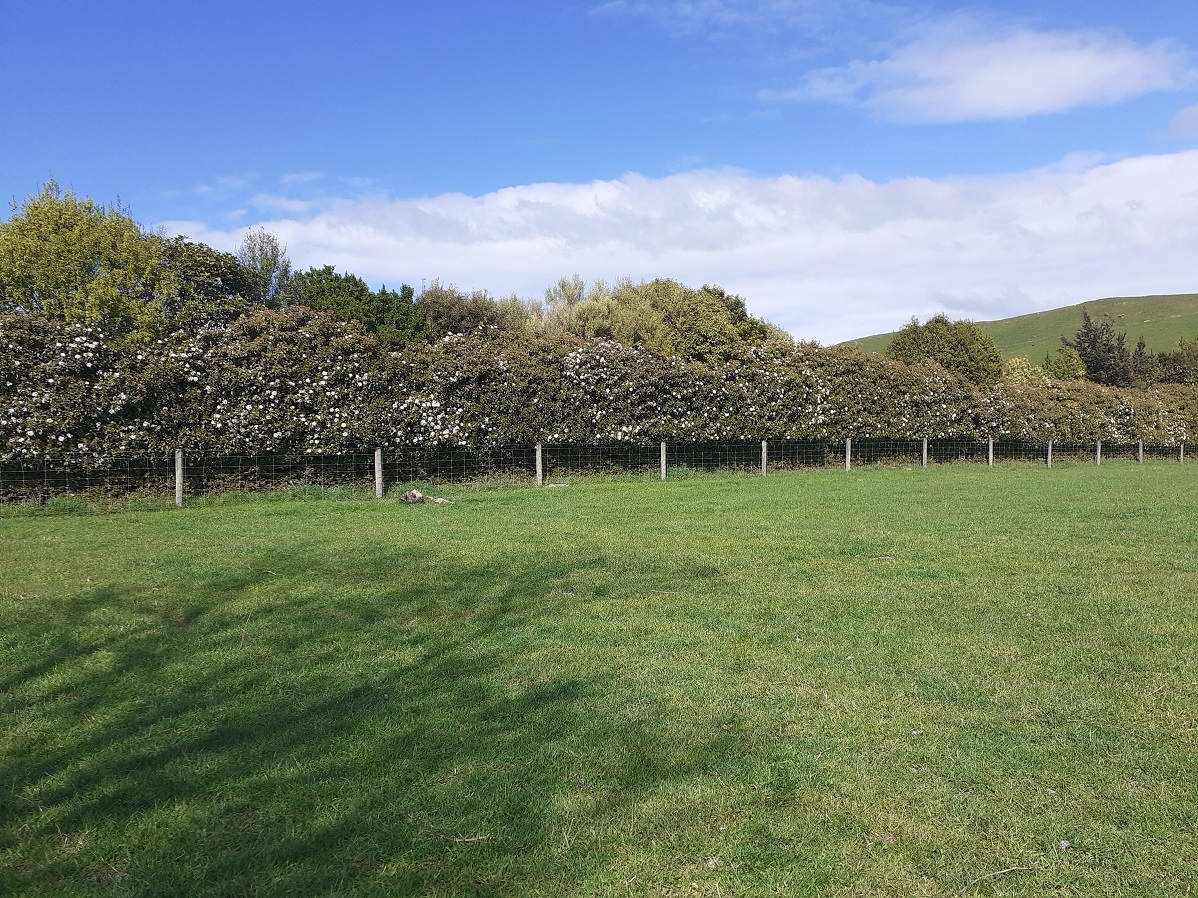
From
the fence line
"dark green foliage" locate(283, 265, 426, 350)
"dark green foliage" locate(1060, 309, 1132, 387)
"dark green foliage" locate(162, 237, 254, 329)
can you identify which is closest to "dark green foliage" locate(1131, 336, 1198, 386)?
"dark green foliage" locate(1060, 309, 1132, 387)

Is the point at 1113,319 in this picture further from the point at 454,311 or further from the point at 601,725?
the point at 601,725

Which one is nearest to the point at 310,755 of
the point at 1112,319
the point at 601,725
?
the point at 601,725

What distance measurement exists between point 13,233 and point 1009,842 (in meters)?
36.4

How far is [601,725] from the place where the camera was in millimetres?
4184

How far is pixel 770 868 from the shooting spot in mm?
2879

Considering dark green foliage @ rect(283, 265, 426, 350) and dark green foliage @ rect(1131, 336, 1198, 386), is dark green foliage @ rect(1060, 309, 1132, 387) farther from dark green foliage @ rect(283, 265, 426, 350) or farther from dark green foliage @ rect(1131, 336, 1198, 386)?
dark green foliage @ rect(283, 265, 426, 350)

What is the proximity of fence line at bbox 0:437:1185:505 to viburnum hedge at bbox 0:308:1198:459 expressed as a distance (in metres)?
0.41

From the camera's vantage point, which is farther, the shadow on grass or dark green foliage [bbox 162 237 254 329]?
dark green foliage [bbox 162 237 254 329]

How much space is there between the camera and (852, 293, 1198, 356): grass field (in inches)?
3597

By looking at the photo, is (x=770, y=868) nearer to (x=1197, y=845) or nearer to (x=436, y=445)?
(x=1197, y=845)

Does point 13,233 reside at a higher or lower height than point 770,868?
higher

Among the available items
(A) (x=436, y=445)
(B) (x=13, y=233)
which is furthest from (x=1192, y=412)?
(B) (x=13, y=233)

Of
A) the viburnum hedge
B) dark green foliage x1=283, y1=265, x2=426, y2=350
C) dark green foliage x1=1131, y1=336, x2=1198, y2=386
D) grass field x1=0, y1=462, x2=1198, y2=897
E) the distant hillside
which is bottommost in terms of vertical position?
grass field x1=0, y1=462, x2=1198, y2=897

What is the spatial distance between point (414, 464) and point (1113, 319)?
114269 mm
